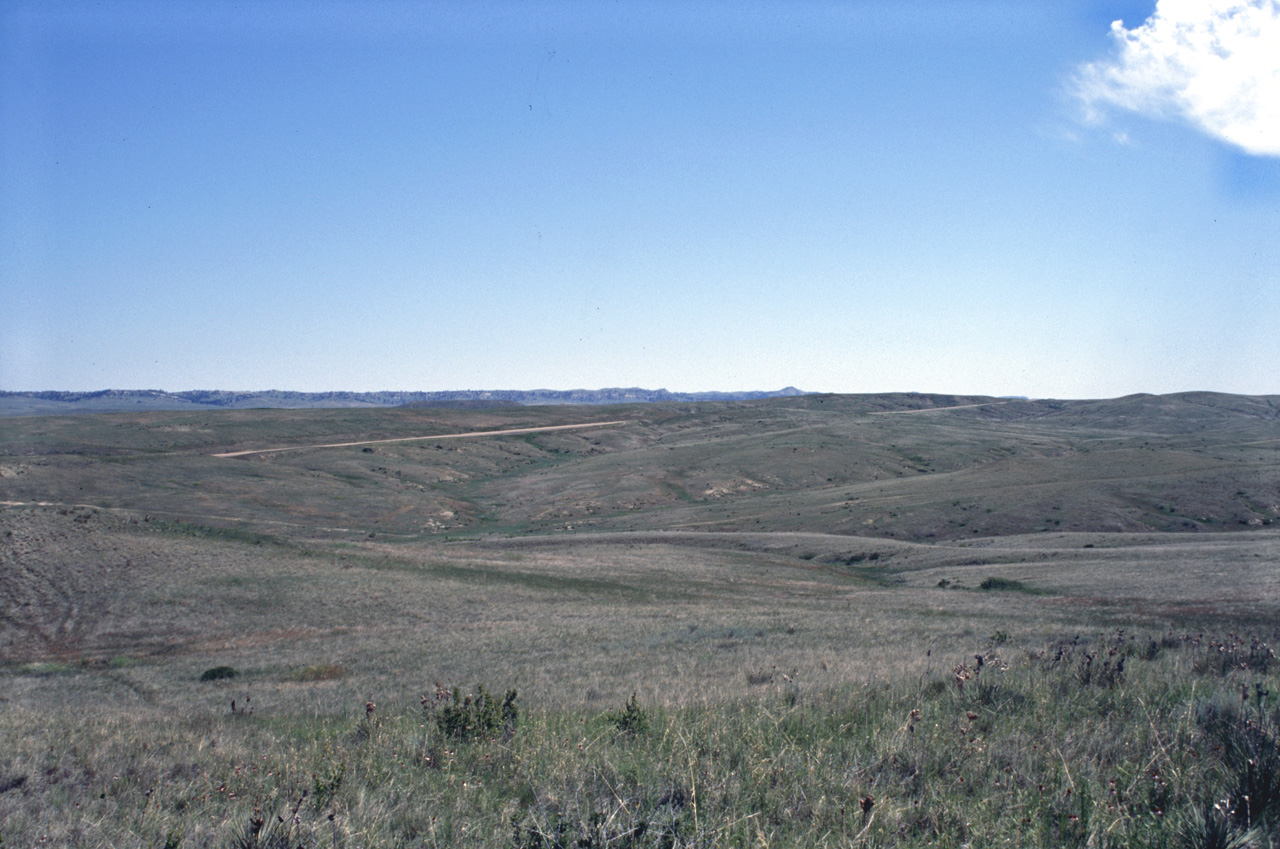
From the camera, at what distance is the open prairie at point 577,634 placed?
4.59 metres

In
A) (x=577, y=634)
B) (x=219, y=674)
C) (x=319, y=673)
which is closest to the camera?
(x=319, y=673)

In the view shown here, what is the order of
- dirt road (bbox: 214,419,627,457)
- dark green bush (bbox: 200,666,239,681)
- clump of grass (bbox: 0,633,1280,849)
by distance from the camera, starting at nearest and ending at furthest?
clump of grass (bbox: 0,633,1280,849) < dark green bush (bbox: 200,666,239,681) < dirt road (bbox: 214,419,627,457)

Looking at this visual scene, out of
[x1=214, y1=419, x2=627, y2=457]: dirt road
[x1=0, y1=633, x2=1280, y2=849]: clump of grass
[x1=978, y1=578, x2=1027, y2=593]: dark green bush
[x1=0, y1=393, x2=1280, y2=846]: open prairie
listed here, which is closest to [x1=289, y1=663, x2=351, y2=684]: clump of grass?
[x1=0, y1=393, x2=1280, y2=846]: open prairie

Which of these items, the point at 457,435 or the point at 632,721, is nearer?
the point at 632,721

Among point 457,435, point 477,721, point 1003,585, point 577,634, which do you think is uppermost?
point 477,721

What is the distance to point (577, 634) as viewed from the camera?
68.8 ft

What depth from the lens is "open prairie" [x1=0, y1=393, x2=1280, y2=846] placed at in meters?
4.59

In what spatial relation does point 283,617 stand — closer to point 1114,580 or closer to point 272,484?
point 1114,580

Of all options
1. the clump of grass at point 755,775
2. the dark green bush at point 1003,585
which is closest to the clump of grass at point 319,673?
the clump of grass at point 755,775

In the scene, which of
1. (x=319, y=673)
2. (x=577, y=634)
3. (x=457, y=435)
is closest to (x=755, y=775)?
(x=319, y=673)

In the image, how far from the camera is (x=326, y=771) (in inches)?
210

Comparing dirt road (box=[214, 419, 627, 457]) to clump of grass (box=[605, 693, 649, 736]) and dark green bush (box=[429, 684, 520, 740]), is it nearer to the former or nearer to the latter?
dark green bush (box=[429, 684, 520, 740])

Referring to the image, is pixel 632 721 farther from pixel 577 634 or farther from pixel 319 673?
pixel 577 634

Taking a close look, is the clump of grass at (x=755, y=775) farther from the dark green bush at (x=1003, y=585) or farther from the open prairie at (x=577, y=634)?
the dark green bush at (x=1003, y=585)
